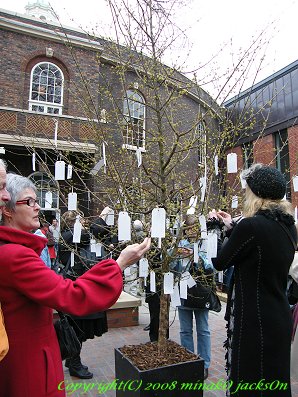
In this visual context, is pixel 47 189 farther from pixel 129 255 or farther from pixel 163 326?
pixel 129 255

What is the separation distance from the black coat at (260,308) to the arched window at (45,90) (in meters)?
11.6

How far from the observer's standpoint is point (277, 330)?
1.94m

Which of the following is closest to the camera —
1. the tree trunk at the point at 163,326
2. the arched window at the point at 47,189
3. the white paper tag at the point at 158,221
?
the white paper tag at the point at 158,221

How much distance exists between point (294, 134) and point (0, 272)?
1412cm

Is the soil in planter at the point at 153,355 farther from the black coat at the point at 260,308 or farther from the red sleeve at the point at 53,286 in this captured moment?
the red sleeve at the point at 53,286

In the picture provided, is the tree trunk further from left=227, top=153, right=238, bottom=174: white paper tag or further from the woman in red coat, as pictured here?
the woman in red coat

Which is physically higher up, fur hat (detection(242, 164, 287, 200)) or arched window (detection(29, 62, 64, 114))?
arched window (detection(29, 62, 64, 114))

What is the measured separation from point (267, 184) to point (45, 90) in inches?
482

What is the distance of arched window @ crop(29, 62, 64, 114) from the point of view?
1223 cm

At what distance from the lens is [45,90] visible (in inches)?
491

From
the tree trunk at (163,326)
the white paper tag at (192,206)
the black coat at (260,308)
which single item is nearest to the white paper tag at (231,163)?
the white paper tag at (192,206)

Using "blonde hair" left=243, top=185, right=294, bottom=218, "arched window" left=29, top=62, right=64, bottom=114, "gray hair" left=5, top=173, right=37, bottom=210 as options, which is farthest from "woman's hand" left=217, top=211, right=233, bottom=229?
"arched window" left=29, top=62, right=64, bottom=114

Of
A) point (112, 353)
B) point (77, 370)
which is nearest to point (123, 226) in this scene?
point (77, 370)

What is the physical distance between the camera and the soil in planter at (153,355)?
2.71m
